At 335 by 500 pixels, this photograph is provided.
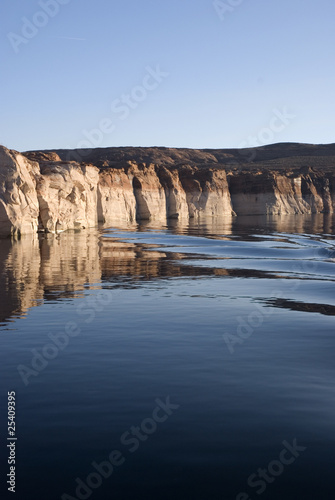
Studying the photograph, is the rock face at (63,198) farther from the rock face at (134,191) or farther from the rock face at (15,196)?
the rock face at (15,196)

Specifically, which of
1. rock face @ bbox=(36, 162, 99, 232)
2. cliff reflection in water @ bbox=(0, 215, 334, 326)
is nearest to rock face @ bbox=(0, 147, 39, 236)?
cliff reflection in water @ bbox=(0, 215, 334, 326)

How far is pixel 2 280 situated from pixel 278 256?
1422cm

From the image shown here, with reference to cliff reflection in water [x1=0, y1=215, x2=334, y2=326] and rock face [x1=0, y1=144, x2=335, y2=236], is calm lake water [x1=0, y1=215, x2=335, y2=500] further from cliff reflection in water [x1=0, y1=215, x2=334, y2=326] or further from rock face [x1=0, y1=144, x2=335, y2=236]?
rock face [x1=0, y1=144, x2=335, y2=236]

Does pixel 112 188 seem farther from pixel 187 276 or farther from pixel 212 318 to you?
pixel 212 318

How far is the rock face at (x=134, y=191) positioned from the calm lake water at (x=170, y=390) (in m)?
19.6

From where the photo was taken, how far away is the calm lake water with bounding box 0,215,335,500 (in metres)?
5.50

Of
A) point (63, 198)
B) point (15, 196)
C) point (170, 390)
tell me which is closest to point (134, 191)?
point (63, 198)

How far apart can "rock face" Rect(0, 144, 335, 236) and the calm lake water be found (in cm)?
1961

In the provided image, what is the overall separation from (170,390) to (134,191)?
6654cm

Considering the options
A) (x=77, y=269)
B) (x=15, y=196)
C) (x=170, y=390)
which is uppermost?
(x=15, y=196)

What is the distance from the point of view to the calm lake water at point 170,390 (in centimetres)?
550

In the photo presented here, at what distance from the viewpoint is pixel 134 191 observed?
241 ft

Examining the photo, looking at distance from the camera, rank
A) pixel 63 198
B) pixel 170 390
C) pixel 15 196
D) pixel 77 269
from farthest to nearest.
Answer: pixel 63 198, pixel 15 196, pixel 77 269, pixel 170 390

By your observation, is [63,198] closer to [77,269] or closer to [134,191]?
[77,269]
